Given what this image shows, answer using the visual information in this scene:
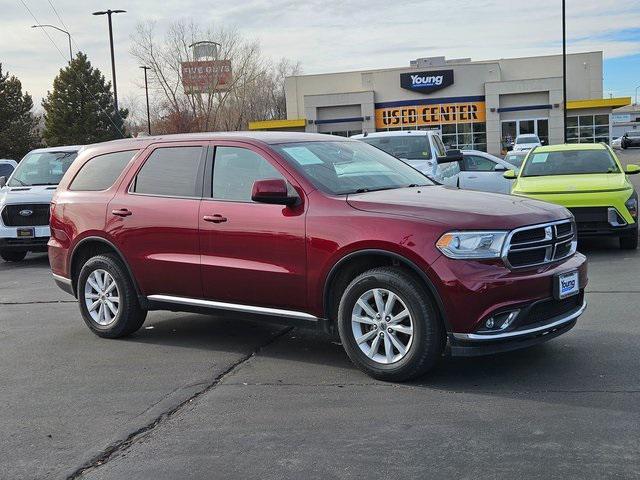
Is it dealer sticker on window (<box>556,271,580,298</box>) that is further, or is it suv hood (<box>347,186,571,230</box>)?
dealer sticker on window (<box>556,271,580,298</box>)

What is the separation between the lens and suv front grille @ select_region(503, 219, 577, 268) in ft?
16.7

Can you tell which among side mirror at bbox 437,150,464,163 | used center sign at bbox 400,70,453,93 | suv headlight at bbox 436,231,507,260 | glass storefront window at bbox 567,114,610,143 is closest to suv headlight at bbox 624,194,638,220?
side mirror at bbox 437,150,464,163

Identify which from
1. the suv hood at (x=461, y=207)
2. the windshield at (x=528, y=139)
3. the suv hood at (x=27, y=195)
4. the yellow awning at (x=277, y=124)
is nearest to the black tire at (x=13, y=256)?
the suv hood at (x=27, y=195)

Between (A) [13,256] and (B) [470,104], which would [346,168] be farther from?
(B) [470,104]

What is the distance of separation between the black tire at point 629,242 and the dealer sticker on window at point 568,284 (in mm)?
5965

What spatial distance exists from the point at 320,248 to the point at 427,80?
52.8 metres

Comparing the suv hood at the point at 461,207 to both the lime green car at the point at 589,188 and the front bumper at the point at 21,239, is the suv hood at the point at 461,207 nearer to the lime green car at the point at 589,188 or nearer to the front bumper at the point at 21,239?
the lime green car at the point at 589,188

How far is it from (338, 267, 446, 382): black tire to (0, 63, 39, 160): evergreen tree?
162 ft

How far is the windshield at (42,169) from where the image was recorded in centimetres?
1384

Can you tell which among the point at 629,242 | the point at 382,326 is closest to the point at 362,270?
the point at 382,326

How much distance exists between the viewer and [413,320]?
5164 millimetres

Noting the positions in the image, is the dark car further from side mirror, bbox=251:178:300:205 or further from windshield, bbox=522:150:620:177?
side mirror, bbox=251:178:300:205

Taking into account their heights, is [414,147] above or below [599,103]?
below

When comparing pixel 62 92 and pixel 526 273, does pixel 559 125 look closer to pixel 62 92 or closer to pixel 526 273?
pixel 62 92
